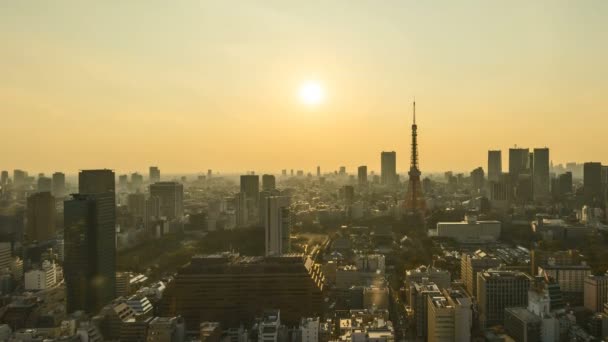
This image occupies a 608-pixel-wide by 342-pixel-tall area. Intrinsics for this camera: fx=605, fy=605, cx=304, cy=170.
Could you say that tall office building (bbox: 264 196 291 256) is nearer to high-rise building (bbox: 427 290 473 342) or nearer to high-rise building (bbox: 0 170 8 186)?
high-rise building (bbox: 427 290 473 342)

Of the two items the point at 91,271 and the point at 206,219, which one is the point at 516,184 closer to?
the point at 206,219

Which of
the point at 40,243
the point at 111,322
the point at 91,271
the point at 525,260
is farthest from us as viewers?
the point at 40,243

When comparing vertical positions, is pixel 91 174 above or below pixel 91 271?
above

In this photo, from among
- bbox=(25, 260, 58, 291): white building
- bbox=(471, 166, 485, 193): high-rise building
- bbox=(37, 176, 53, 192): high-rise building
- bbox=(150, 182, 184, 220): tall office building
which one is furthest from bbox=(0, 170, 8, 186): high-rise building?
bbox=(471, 166, 485, 193): high-rise building

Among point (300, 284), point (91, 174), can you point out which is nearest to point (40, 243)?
point (91, 174)

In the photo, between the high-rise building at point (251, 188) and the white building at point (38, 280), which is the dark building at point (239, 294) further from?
the high-rise building at point (251, 188)

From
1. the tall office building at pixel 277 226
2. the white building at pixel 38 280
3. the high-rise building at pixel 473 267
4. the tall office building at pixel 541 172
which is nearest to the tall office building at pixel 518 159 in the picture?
the tall office building at pixel 541 172
